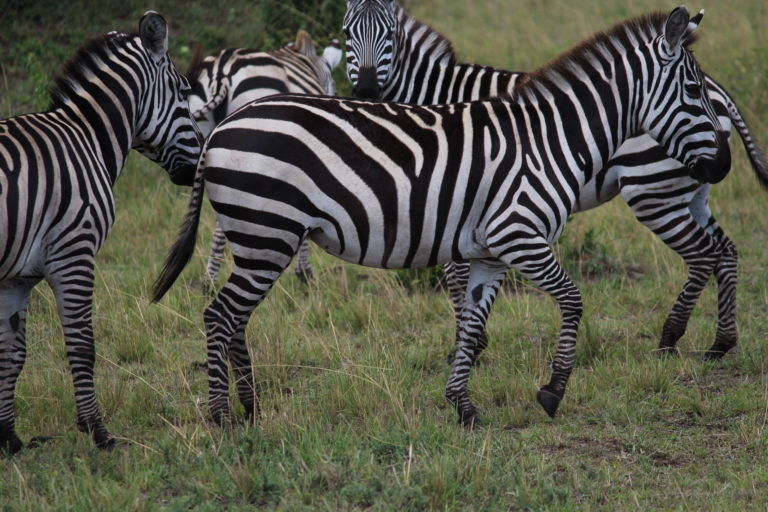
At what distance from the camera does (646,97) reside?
5.48 meters

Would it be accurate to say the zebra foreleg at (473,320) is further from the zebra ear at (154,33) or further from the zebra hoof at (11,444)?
the zebra hoof at (11,444)

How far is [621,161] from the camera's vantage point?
6.33m

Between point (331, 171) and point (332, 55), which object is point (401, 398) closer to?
point (331, 171)

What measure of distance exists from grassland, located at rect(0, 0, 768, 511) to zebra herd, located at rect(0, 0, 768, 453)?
1.16 feet

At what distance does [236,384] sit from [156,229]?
13.7 feet

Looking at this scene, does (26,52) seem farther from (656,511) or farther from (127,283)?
(656,511)

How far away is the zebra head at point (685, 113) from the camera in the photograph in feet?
17.9

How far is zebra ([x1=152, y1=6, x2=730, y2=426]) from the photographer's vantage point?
488cm

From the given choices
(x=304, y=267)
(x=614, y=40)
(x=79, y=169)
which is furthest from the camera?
(x=304, y=267)

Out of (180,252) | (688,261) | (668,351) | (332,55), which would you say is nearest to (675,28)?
(688,261)

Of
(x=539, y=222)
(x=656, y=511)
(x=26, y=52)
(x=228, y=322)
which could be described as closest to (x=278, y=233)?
(x=228, y=322)

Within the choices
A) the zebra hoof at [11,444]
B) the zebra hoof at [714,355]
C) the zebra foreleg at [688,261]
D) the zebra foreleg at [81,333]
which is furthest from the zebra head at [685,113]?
the zebra hoof at [11,444]

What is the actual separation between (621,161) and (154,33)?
3.39 metres

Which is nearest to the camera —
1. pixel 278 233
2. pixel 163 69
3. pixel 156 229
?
pixel 278 233
